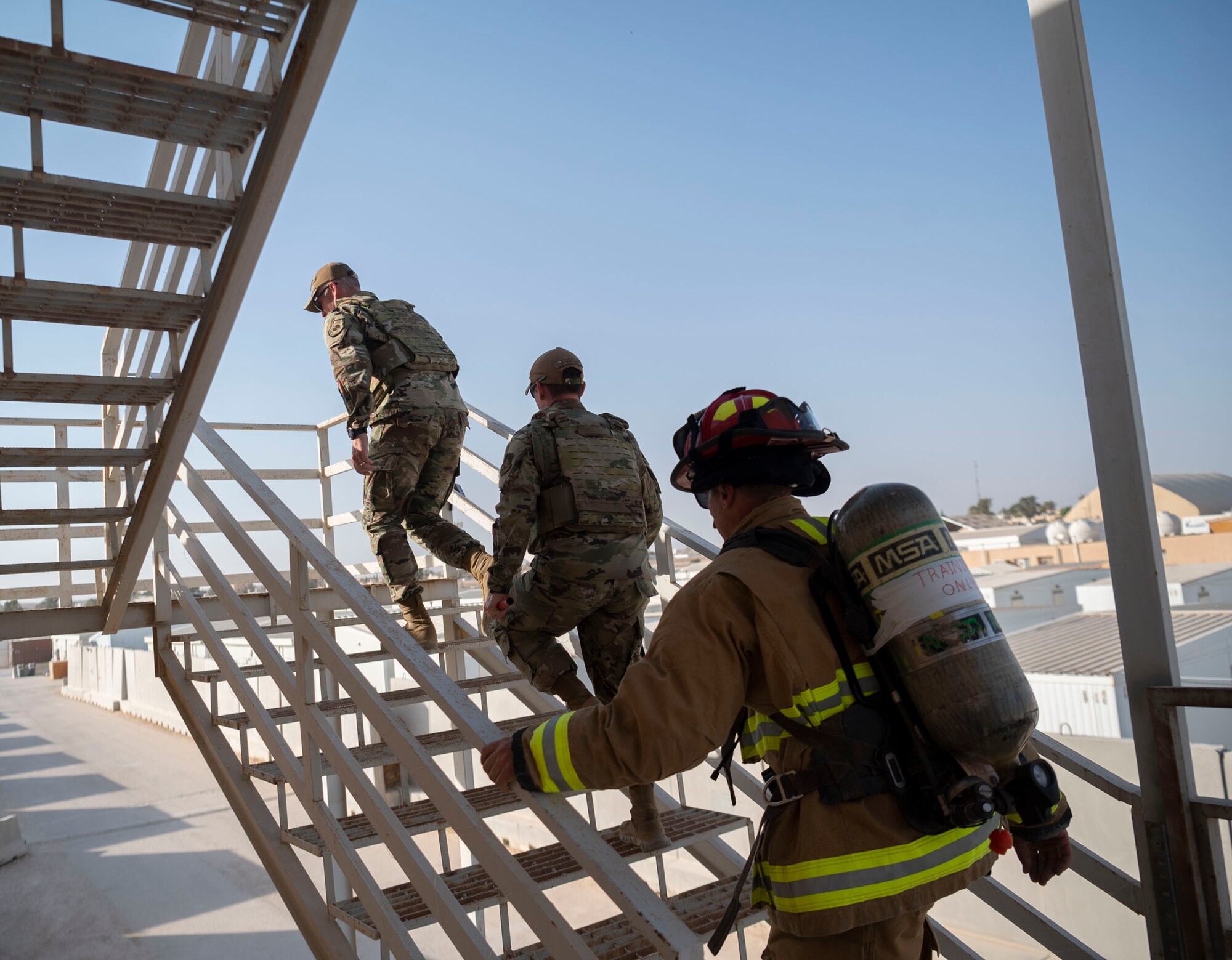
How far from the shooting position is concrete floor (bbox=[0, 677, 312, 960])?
11.1m

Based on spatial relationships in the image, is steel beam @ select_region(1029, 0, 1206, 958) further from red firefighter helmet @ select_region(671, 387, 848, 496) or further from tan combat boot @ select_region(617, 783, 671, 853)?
tan combat boot @ select_region(617, 783, 671, 853)

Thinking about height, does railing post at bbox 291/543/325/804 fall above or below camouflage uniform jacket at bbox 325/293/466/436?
below

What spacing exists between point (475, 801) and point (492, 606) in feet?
2.22

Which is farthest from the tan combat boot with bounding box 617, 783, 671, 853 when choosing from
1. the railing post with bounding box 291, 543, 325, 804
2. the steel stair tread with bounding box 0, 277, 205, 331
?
the steel stair tread with bounding box 0, 277, 205, 331

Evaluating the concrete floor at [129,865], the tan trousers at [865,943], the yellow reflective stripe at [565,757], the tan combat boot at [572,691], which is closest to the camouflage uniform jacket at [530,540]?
the tan combat boot at [572,691]

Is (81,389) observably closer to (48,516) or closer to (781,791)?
(48,516)

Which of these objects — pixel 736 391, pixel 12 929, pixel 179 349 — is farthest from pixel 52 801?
pixel 736 391

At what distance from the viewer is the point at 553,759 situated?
1688 mm

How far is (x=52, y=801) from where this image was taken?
18547mm

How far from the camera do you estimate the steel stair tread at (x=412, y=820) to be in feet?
9.31

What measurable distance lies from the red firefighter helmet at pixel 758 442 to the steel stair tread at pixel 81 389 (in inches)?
93.2

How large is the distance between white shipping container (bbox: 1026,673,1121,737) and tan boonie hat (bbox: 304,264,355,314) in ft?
27.3

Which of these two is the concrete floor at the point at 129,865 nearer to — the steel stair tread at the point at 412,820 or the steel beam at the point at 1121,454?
the steel stair tread at the point at 412,820

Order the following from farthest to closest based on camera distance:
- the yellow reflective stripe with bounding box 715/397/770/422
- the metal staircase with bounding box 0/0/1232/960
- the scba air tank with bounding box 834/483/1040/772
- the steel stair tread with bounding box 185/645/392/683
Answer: the steel stair tread with bounding box 185/645/392/683 < the metal staircase with bounding box 0/0/1232/960 < the yellow reflective stripe with bounding box 715/397/770/422 < the scba air tank with bounding box 834/483/1040/772
